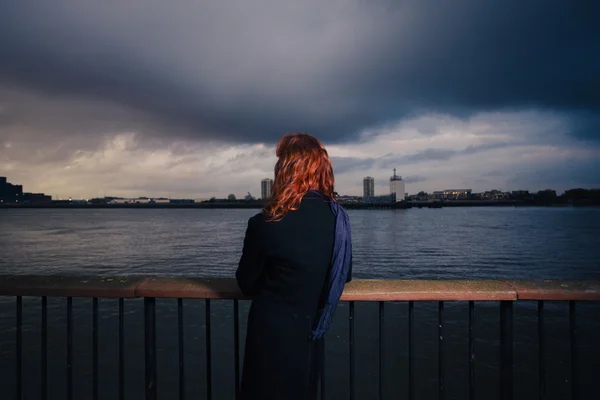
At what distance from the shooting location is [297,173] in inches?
90.0

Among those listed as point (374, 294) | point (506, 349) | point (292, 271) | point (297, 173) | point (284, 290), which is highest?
point (297, 173)

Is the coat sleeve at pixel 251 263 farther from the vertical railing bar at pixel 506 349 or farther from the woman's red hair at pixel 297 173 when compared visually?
the vertical railing bar at pixel 506 349

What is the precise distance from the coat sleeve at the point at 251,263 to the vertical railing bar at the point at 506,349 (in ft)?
5.86

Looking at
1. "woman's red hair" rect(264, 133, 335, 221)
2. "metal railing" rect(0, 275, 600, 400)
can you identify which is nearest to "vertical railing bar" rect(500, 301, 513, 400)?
"metal railing" rect(0, 275, 600, 400)

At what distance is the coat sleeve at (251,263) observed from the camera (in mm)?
2162

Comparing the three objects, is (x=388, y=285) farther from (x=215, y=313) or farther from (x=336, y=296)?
(x=215, y=313)

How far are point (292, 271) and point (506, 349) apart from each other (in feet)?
5.83

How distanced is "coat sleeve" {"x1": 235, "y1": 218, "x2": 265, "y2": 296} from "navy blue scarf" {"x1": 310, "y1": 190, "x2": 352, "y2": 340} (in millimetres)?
405

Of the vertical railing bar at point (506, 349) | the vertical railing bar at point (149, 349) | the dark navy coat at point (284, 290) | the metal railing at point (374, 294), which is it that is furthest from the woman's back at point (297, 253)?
the vertical railing bar at point (506, 349)

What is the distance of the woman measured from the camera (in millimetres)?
2143

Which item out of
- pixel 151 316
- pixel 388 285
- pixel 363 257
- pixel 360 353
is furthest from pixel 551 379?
pixel 363 257

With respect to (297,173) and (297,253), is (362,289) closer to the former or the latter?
(297,253)

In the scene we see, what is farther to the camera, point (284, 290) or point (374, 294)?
point (374, 294)

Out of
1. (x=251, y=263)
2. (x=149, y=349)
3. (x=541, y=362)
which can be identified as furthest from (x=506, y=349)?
(x=149, y=349)
